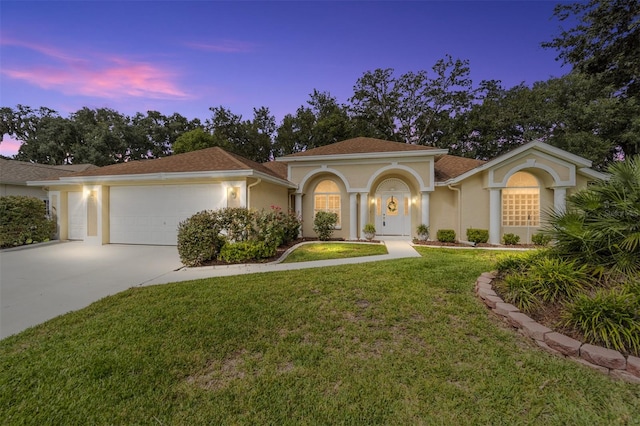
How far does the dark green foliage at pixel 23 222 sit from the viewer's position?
10414 millimetres

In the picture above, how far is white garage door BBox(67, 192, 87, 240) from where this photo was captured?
12.3 m

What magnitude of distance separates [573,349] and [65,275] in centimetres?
1023

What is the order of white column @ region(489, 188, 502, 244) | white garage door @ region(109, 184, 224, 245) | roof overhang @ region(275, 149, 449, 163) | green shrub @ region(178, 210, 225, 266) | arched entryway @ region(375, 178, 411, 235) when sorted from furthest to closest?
1. arched entryway @ region(375, 178, 411, 235)
2. roof overhang @ region(275, 149, 449, 163)
3. white column @ region(489, 188, 502, 244)
4. white garage door @ region(109, 184, 224, 245)
5. green shrub @ region(178, 210, 225, 266)

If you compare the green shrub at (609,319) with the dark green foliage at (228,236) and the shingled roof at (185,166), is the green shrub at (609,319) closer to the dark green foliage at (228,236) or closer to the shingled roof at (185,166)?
the dark green foliage at (228,236)

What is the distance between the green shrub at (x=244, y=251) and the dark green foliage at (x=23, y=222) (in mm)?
10010

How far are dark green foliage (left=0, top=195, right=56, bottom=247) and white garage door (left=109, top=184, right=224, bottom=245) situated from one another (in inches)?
121

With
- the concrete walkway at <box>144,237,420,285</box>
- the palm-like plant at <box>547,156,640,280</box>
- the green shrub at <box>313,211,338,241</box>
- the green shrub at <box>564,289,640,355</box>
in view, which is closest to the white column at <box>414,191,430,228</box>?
the green shrub at <box>313,211,338,241</box>

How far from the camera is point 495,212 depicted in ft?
37.3

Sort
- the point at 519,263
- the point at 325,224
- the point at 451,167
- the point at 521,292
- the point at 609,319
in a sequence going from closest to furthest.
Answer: the point at 609,319 → the point at 521,292 → the point at 519,263 → the point at 325,224 → the point at 451,167

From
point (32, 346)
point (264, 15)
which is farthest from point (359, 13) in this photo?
point (32, 346)

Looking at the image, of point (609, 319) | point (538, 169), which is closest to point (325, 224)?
point (538, 169)

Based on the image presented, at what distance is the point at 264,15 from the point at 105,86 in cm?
766

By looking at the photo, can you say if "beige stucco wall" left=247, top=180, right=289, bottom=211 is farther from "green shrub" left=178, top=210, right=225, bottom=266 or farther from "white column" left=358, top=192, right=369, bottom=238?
"white column" left=358, top=192, right=369, bottom=238

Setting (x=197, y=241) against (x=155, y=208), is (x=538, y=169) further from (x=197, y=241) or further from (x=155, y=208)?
(x=155, y=208)
